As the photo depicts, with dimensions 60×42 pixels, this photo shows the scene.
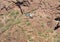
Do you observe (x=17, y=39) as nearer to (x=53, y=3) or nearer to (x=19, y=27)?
(x=19, y=27)

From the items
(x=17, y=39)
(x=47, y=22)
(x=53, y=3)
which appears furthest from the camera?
(x=53, y=3)

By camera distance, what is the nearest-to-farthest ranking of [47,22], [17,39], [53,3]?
1. [17,39]
2. [47,22]
3. [53,3]

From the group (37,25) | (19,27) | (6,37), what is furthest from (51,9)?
(6,37)

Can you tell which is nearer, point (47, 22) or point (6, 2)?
point (47, 22)

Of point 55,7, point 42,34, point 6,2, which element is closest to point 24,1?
point 6,2

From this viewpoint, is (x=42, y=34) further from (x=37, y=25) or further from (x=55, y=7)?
(x=55, y=7)

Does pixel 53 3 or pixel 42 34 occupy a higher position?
pixel 53 3
